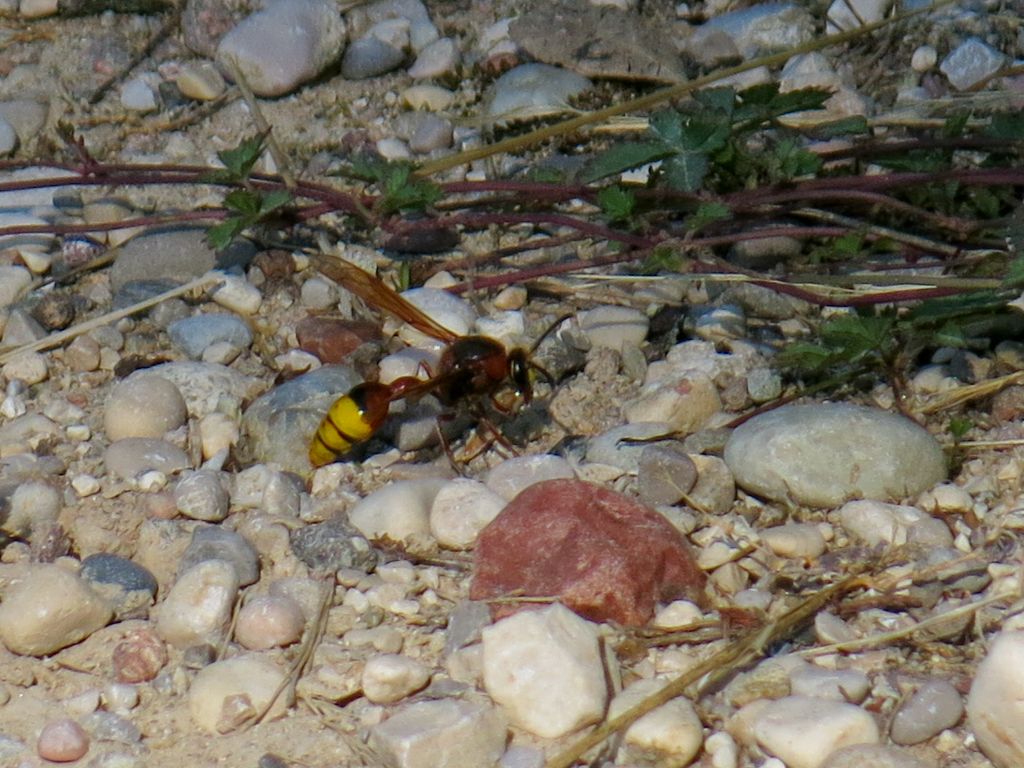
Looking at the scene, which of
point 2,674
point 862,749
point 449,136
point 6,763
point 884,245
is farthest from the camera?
point 449,136

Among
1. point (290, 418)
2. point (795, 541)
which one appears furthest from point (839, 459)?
point (290, 418)

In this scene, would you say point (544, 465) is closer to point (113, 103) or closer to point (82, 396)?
point (82, 396)

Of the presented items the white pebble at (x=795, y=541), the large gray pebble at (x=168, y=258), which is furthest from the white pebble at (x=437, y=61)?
the white pebble at (x=795, y=541)

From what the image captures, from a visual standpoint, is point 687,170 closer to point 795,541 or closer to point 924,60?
point 795,541

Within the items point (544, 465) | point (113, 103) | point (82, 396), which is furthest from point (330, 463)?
point (113, 103)

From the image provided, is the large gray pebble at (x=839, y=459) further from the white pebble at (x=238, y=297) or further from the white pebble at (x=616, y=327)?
the white pebble at (x=238, y=297)
